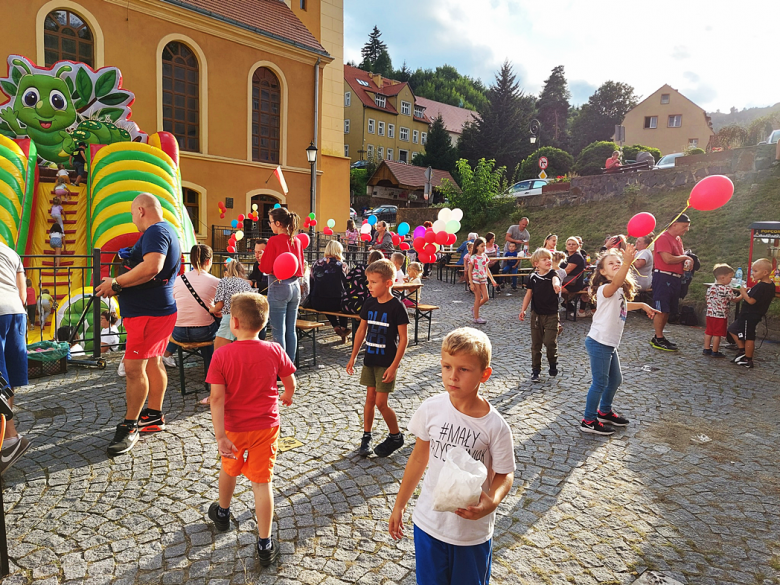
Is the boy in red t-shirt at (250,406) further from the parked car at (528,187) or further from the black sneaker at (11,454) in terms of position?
the parked car at (528,187)

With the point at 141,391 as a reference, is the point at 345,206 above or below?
above

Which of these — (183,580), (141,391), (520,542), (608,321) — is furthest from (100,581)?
(608,321)

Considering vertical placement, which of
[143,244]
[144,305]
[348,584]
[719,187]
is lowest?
[348,584]

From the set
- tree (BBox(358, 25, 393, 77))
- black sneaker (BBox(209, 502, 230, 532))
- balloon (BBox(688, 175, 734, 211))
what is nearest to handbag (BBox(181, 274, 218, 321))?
black sneaker (BBox(209, 502, 230, 532))

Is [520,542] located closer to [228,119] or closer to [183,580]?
[183,580]

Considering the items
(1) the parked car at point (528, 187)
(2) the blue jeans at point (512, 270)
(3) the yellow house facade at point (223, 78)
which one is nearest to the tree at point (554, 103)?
(1) the parked car at point (528, 187)

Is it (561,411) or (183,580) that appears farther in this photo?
(561,411)

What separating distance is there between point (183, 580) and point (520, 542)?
195 cm

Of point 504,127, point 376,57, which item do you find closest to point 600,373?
point 504,127

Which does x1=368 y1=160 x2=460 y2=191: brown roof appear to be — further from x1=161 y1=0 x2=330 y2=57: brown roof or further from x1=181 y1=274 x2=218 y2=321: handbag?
x1=181 y1=274 x2=218 y2=321: handbag

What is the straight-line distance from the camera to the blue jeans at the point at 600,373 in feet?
15.0

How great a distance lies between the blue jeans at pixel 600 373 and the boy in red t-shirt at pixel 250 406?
315cm

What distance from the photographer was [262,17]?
1936 cm

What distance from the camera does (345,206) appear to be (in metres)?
23.3
